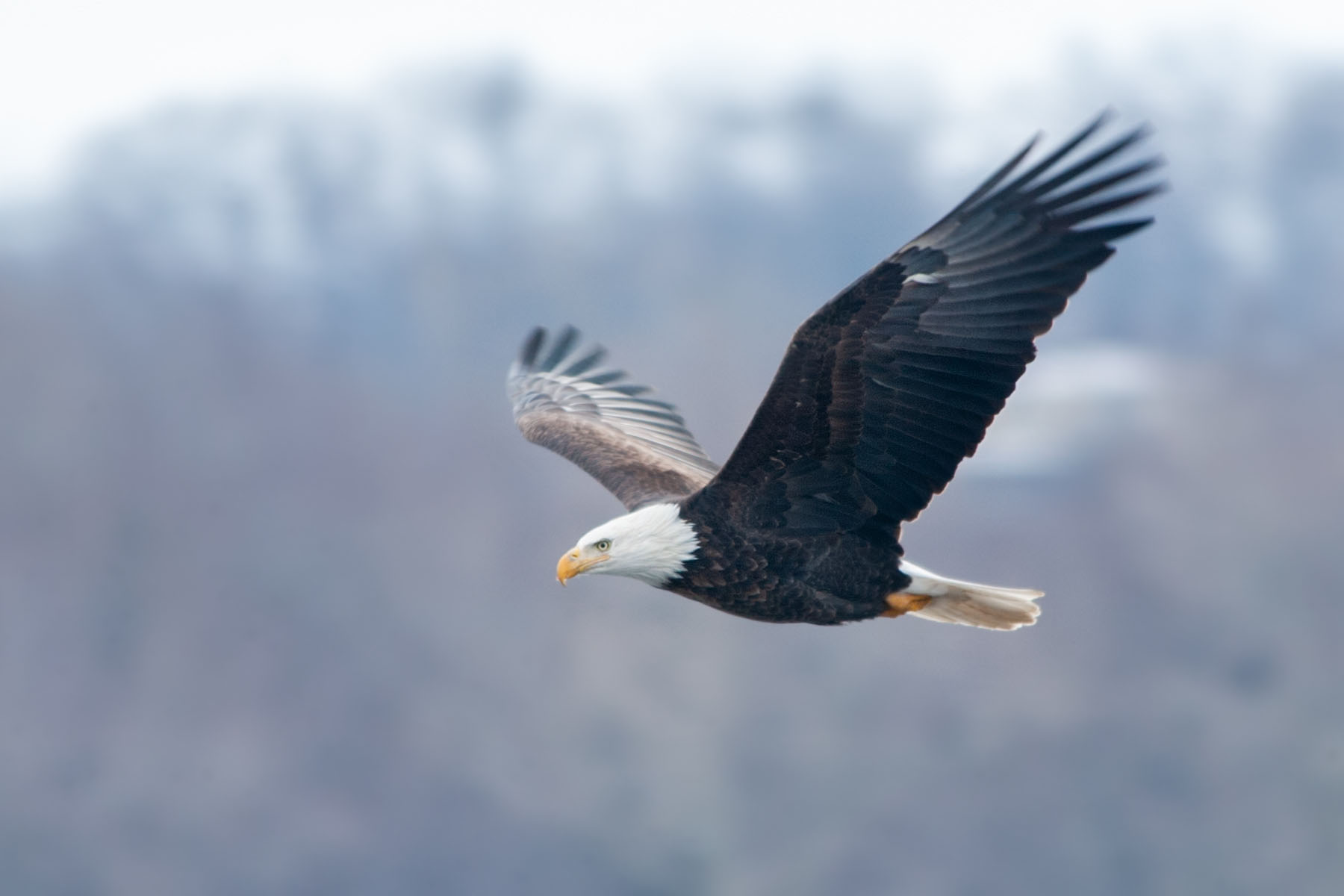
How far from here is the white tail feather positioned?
7289 mm

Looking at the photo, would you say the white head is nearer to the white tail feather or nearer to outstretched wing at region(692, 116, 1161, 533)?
outstretched wing at region(692, 116, 1161, 533)

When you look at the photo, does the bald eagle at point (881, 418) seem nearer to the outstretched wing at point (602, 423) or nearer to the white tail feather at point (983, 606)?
the white tail feather at point (983, 606)

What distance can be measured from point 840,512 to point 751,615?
52 centimetres

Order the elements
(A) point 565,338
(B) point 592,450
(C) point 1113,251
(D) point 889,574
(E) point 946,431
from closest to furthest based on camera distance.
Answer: (C) point 1113,251 < (E) point 946,431 < (D) point 889,574 < (B) point 592,450 < (A) point 565,338

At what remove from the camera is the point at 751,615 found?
6746 mm

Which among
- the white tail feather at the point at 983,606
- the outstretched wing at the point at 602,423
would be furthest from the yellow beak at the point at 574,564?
the white tail feather at the point at 983,606

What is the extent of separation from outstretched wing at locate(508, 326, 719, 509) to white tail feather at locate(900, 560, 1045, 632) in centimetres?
118

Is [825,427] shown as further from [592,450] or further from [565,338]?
[565,338]

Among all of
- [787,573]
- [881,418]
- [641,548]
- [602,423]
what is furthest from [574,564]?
[602,423]

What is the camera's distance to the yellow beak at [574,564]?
668 cm

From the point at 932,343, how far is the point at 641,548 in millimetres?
1343

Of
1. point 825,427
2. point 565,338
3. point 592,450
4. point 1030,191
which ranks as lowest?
point 825,427

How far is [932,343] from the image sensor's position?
6203 millimetres

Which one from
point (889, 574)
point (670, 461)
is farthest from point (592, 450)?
point (889, 574)
